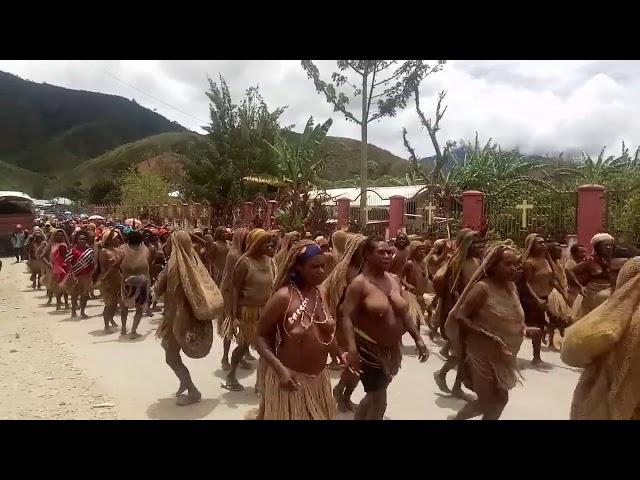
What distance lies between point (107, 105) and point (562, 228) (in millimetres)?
137452

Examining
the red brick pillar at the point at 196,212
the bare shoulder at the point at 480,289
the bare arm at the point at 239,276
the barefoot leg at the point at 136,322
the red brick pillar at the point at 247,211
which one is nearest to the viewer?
the bare shoulder at the point at 480,289

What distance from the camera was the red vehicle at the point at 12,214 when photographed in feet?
86.6

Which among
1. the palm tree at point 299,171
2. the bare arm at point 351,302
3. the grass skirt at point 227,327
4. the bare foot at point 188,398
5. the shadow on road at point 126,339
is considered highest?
the palm tree at point 299,171

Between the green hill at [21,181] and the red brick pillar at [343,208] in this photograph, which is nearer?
the red brick pillar at [343,208]

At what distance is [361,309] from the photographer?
14.1 feet

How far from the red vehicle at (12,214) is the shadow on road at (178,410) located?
76.8 feet

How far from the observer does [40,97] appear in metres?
123

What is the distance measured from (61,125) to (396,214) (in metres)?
126

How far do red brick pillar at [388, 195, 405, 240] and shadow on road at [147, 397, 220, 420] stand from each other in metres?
12.5

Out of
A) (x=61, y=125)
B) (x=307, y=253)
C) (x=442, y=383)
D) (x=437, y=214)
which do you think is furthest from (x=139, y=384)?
(x=61, y=125)

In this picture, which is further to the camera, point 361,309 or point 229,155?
point 229,155

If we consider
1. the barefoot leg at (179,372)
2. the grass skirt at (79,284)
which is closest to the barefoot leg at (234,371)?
the barefoot leg at (179,372)

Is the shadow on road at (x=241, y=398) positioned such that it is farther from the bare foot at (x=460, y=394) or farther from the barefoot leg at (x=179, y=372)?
the bare foot at (x=460, y=394)

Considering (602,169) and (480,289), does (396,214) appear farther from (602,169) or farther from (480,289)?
(480,289)
